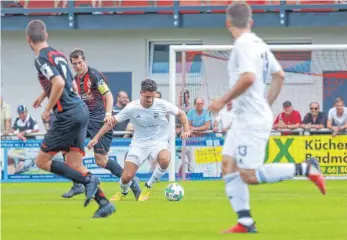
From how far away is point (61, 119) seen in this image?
474 inches

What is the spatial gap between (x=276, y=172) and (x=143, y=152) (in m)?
6.70

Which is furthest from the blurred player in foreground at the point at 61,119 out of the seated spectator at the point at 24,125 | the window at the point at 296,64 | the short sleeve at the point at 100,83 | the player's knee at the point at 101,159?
the seated spectator at the point at 24,125

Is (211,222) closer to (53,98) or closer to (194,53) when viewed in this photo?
(53,98)

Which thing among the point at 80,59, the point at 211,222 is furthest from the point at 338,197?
the point at 211,222

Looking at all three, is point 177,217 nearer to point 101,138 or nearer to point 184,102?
point 101,138

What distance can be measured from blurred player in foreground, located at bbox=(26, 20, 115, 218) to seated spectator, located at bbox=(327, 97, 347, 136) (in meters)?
12.4

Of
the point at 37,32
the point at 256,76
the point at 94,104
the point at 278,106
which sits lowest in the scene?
the point at 278,106

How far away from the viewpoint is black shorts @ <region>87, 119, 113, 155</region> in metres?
17.0

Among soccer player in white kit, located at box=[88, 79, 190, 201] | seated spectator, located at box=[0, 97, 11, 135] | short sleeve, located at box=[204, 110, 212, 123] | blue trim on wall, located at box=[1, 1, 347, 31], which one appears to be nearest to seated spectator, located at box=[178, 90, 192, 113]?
short sleeve, located at box=[204, 110, 212, 123]

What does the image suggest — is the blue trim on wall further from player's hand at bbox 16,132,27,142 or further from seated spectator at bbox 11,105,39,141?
player's hand at bbox 16,132,27,142

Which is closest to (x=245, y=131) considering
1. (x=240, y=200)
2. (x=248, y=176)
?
(x=248, y=176)

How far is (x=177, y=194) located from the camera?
1573 centimetres

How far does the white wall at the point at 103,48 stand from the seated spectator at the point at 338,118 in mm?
7807

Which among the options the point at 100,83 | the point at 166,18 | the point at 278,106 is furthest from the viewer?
the point at 166,18
